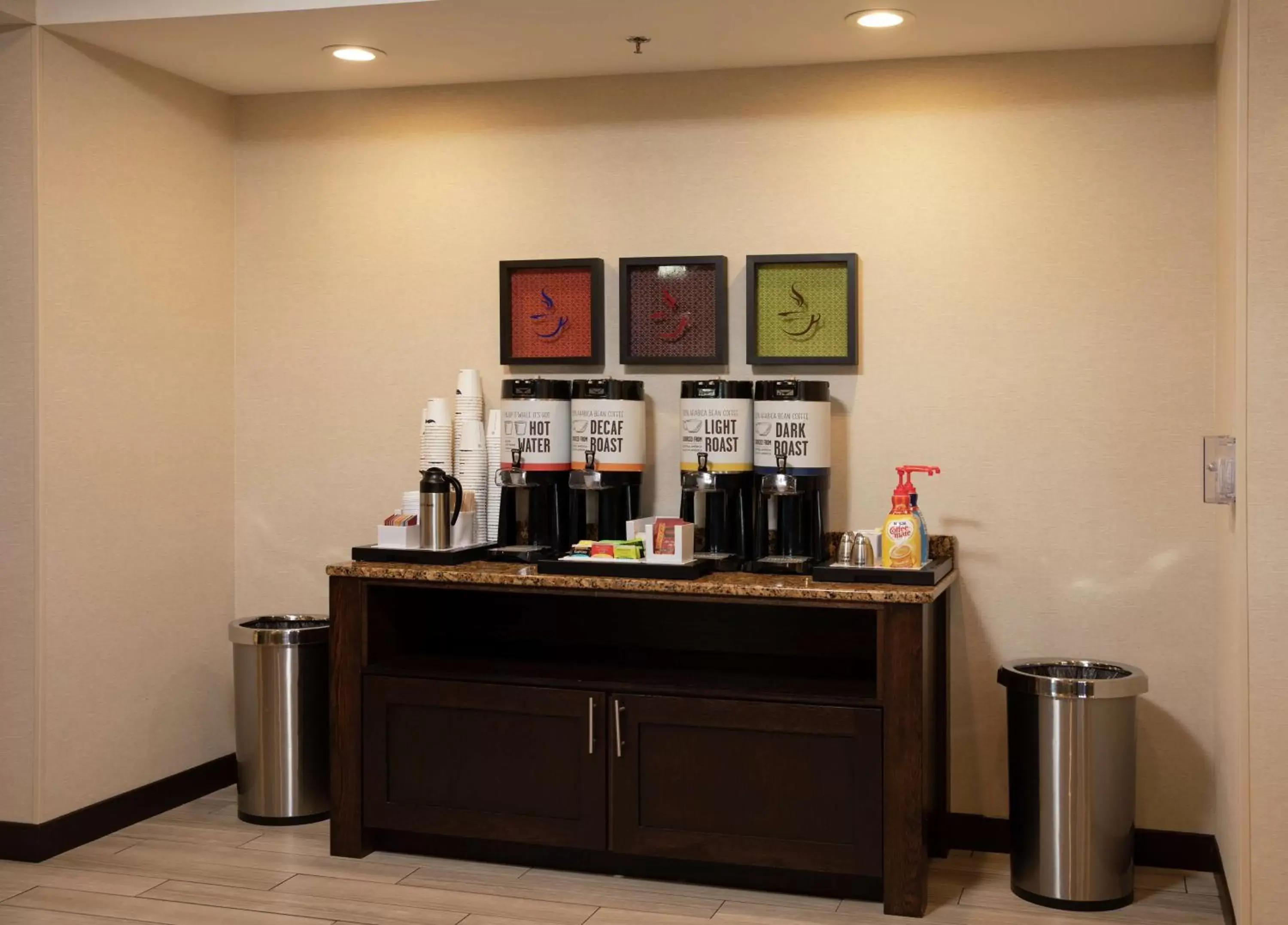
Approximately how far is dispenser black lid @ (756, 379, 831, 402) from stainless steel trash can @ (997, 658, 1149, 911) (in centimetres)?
95

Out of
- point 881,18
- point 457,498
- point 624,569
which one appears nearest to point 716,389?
point 624,569

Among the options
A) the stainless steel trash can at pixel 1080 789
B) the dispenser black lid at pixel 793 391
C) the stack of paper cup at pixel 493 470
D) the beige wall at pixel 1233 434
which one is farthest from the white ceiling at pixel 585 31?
the stainless steel trash can at pixel 1080 789

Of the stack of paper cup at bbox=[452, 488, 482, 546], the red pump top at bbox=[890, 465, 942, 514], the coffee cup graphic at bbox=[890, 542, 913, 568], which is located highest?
the red pump top at bbox=[890, 465, 942, 514]

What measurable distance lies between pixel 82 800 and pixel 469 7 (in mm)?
2488

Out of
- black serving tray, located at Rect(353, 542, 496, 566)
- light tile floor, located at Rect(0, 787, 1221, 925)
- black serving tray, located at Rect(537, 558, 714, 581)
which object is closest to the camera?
light tile floor, located at Rect(0, 787, 1221, 925)

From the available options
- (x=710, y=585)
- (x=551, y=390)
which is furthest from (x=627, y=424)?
(x=710, y=585)

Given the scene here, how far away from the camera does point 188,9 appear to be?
3.61 meters

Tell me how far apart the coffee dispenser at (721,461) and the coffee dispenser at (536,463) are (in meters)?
0.37

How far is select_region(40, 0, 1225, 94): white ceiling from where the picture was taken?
3469 millimetres

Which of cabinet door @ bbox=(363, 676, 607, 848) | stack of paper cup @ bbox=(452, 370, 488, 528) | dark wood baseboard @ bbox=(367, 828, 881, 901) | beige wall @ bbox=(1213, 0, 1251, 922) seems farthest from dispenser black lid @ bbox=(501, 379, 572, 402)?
beige wall @ bbox=(1213, 0, 1251, 922)

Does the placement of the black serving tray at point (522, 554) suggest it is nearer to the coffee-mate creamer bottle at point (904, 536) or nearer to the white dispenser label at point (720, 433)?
the white dispenser label at point (720, 433)

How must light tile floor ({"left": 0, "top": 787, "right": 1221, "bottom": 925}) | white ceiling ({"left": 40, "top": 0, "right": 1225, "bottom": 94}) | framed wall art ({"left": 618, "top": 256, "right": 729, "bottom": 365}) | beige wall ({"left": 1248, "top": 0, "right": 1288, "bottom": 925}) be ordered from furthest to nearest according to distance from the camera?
framed wall art ({"left": 618, "top": 256, "right": 729, "bottom": 365}), white ceiling ({"left": 40, "top": 0, "right": 1225, "bottom": 94}), light tile floor ({"left": 0, "top": 787, "right": 1221, "bottom": 925}), beige wall ({"left": 1248, "top": 0, "right": 1288, "bottom": 925})

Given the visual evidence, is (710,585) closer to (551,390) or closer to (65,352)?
(551,390)

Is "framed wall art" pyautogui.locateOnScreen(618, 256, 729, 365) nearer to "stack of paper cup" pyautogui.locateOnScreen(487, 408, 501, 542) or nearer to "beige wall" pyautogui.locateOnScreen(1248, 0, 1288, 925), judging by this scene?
"stack of paper cup" pyautogui.locateOnScreen(487, 408, 501, 542)
